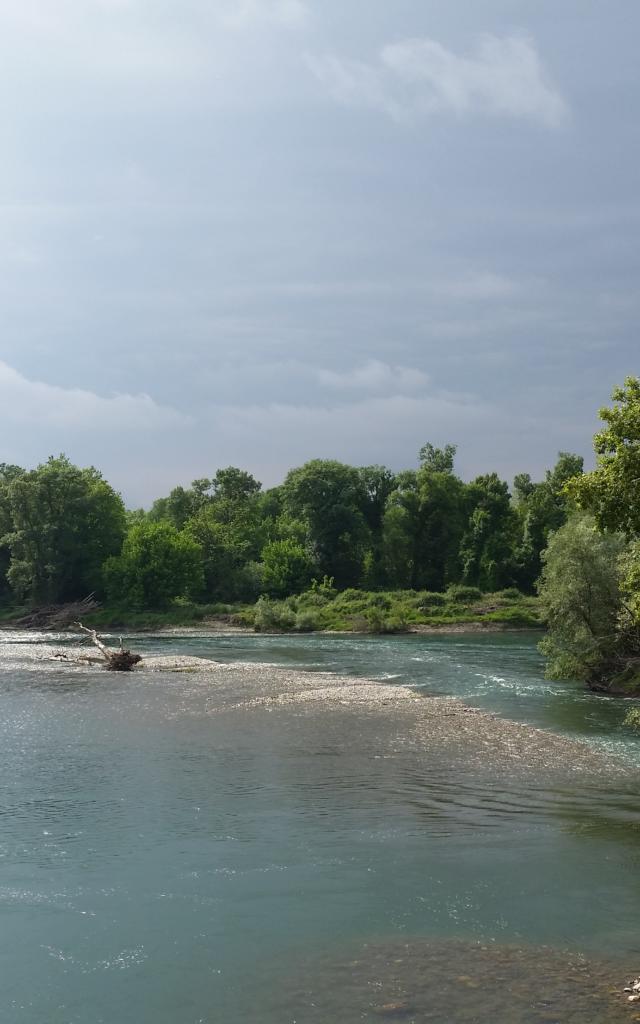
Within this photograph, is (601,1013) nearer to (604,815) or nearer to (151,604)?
(604,815)

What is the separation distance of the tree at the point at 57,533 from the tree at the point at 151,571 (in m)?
5.15

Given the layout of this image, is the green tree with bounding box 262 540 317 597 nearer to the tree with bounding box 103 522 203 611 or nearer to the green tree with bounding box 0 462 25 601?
the tree with bounding box 103 522 203 611

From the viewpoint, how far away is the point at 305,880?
1662cm

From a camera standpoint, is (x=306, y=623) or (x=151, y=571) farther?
(x=151, y=571)

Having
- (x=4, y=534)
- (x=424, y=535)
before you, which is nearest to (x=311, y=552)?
(x=424, y=535)

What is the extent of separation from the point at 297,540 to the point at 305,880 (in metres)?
118

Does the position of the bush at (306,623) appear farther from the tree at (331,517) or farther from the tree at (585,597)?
the tree at (585,597)

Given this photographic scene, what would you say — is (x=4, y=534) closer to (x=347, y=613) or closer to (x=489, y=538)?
(x=347, y=613)

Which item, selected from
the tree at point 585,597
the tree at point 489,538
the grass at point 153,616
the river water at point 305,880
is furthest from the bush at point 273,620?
the river water at point 305,880

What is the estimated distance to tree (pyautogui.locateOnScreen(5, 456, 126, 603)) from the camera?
115m

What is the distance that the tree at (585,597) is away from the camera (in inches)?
1690

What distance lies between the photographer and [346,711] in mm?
36906

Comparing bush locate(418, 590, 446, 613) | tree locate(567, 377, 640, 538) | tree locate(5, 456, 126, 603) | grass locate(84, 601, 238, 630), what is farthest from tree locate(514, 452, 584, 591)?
tree locate(567, 377, 640, 538)

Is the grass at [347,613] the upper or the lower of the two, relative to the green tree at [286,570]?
lower
